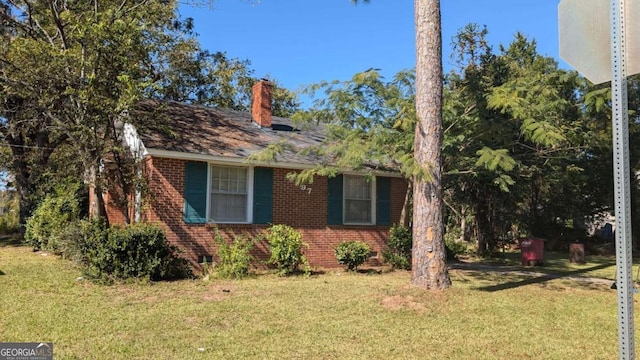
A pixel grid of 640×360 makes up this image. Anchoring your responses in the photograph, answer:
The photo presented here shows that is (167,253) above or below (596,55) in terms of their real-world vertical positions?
below

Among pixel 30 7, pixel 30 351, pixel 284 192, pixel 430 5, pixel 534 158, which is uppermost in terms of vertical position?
pixel 30 7

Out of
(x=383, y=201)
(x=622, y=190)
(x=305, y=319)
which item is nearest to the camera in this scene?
(x=622, y=190)

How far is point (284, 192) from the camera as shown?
1352 centimetres

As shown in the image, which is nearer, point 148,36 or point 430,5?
point 430,5

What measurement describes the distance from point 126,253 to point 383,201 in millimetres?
7915

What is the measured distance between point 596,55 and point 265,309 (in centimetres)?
632

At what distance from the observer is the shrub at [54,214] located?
15906 mm

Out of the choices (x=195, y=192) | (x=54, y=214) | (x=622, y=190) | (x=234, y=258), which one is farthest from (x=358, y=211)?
(x=622, y=190)

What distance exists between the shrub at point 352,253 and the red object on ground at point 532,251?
20.4 ft

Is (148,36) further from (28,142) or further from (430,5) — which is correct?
(28,142)

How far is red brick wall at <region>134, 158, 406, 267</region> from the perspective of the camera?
1176 centimetres

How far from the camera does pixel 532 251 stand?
51.6ft

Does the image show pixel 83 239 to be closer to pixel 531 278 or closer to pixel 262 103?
pixel 262 103

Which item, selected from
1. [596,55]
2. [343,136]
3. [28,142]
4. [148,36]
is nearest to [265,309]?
[343,136]
